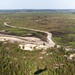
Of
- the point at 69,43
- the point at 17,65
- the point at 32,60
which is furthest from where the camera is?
the point at 69,43

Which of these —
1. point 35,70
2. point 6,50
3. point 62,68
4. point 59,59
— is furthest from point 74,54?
point 6,50

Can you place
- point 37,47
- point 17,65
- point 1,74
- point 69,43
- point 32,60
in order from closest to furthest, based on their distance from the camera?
1. point 1,74
2. point 17,65
3. point 32,60
4. point 37,47
5. point 69,43

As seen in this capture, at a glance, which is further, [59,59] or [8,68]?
[59,59]

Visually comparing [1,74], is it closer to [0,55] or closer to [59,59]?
[0,55]

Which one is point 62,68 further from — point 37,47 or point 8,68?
point 37,47

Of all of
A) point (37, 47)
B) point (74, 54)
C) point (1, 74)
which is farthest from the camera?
point (37, 47)

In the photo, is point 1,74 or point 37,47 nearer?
point 1,74

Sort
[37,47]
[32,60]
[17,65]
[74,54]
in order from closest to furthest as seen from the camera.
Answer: [17,65] < [32,60] < [74,54] < [37,47]

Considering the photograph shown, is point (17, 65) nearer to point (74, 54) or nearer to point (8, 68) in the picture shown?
point (8, 68)

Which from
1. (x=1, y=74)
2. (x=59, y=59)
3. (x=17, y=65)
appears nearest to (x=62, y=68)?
(x=59, y=59)
